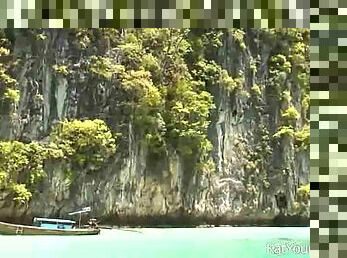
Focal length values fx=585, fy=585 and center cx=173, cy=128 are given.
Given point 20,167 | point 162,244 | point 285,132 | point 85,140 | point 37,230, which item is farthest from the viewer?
point 285,132

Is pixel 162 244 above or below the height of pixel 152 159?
below

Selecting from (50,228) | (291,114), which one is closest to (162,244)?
(50,228)

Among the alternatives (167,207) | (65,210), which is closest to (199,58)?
(167,207)

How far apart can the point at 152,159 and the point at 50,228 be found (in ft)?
5.57

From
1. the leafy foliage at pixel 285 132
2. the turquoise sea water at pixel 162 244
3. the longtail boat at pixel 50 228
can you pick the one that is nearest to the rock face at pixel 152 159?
the leafy foliage at pixel 285 132

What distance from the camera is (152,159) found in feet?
25.5

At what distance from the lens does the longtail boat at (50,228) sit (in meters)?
6.65

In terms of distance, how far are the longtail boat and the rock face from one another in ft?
0.56

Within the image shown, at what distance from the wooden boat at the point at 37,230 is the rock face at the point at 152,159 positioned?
263mm

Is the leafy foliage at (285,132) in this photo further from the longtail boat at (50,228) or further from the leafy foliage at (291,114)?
the longtail boat at (50,228)

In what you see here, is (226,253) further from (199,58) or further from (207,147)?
(199,58)

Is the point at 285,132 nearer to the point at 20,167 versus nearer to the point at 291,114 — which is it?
the point at 291,114

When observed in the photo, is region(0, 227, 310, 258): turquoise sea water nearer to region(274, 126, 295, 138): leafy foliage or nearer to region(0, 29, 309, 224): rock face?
region(0, 29, 309, 224): rock face

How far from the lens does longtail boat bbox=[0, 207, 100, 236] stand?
6.65 meters
